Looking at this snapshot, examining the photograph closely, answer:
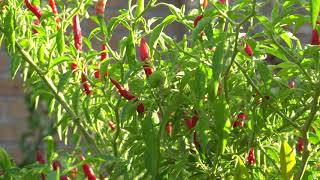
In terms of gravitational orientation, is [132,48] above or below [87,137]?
above

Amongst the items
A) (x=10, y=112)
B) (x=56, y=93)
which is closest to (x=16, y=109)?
(x=10, y=112)

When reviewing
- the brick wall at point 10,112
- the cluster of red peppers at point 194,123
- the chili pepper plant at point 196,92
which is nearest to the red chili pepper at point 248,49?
the chili pepper plant at point 196,92

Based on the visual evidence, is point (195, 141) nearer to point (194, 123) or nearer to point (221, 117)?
point (194, 123)

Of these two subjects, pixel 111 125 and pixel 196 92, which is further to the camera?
pixel 111 125

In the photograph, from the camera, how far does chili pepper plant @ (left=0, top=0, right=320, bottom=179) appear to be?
3.10 feet

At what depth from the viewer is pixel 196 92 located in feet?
3.06

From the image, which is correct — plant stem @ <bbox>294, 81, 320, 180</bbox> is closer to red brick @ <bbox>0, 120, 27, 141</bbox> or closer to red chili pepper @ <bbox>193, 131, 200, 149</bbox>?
red chili pepper @ <bbox>193, 131, 200, 149</bbox>

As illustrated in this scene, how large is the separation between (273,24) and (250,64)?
130 mm

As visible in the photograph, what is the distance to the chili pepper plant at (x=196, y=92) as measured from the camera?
0.94 meters

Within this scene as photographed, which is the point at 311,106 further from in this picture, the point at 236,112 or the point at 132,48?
the point at 132,48

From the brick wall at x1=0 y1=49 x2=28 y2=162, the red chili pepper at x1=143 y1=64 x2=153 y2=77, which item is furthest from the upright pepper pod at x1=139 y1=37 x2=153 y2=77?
the brick wall at x1=0 y1=49 x2=28 y2=162

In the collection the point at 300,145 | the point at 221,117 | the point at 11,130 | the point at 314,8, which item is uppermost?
the point at 314,8

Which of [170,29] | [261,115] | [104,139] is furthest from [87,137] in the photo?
[170,29]

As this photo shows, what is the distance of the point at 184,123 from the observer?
3.57 ft
